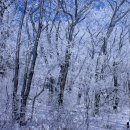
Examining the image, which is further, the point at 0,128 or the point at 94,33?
the point at 94,33

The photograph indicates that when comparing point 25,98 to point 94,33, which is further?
point 94,33

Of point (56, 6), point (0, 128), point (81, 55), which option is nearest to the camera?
Result: point (0, 128)

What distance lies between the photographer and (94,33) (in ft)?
103

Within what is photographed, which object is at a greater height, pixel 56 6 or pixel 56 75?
pixel 56 6

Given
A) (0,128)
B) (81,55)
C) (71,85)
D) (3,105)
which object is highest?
(81,55)

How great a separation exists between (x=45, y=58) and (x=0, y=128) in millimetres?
14238

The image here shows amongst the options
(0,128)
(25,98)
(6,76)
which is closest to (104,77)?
(6,76)

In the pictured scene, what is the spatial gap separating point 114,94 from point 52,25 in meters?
8.07

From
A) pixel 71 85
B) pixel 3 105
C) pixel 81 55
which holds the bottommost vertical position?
pixel 3 105

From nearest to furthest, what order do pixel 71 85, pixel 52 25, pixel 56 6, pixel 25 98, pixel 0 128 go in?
pixel 0 128
pixel 25 98
pixel 56 6
pixel 52 25
pixel 71 85

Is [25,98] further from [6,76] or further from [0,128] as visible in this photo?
[6,76]

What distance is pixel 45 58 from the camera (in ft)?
79.6

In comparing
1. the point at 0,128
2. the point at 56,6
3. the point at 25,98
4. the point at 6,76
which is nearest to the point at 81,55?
the point at 6,76

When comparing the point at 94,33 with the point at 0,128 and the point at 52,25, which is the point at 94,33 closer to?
the point at 52,25
